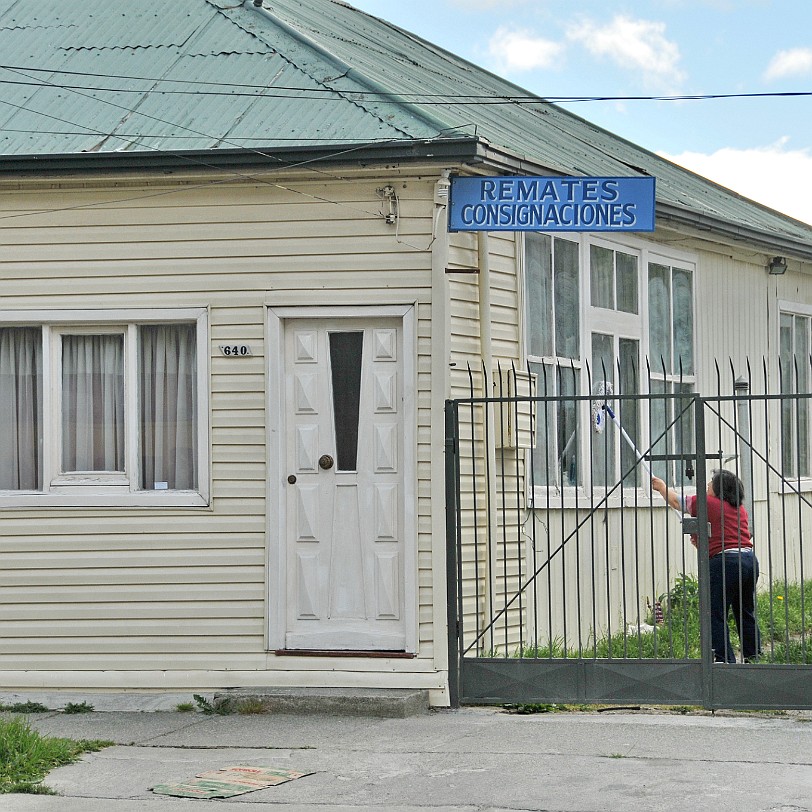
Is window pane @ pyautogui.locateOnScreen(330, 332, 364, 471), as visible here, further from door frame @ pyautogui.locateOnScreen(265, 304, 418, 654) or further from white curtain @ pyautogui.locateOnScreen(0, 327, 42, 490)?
white curtain @ pyautogui.locateOnScreen(0, 327, 42, 490)

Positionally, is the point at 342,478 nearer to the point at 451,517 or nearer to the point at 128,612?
the point at 451,517

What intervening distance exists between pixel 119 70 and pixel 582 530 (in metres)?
5.17

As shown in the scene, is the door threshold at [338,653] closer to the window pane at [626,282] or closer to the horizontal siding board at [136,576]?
the horizontal siding board at [136,576]

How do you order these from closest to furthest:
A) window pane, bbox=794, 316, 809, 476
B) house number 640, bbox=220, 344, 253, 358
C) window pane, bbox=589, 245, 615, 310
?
house number 640, bbox=220, 344, 253, 358
window pane, bbox=589, 245, 615, 310
window pane, bbox=794, 316, 809, 476

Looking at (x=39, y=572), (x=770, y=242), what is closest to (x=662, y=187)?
(x=770, y=242)

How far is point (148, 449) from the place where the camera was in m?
9.35

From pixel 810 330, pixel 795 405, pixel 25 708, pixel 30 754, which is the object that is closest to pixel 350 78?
pixel 25 708

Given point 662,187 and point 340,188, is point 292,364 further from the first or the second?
point 662,187

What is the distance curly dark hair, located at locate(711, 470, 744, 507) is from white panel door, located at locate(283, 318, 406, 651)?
7.46 feet

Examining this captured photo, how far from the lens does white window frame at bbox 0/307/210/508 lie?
30.0ft

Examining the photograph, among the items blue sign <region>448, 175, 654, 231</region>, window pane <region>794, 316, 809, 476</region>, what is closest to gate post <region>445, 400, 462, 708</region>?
blue sign <region>448, 175, 654, 231</region>

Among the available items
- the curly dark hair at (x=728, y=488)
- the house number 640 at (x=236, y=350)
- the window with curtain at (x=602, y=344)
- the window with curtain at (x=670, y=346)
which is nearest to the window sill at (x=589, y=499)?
the window with curtain at (x=602, y=344)

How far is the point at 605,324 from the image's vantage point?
11.5 m

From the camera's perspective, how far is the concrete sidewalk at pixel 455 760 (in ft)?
21.0
